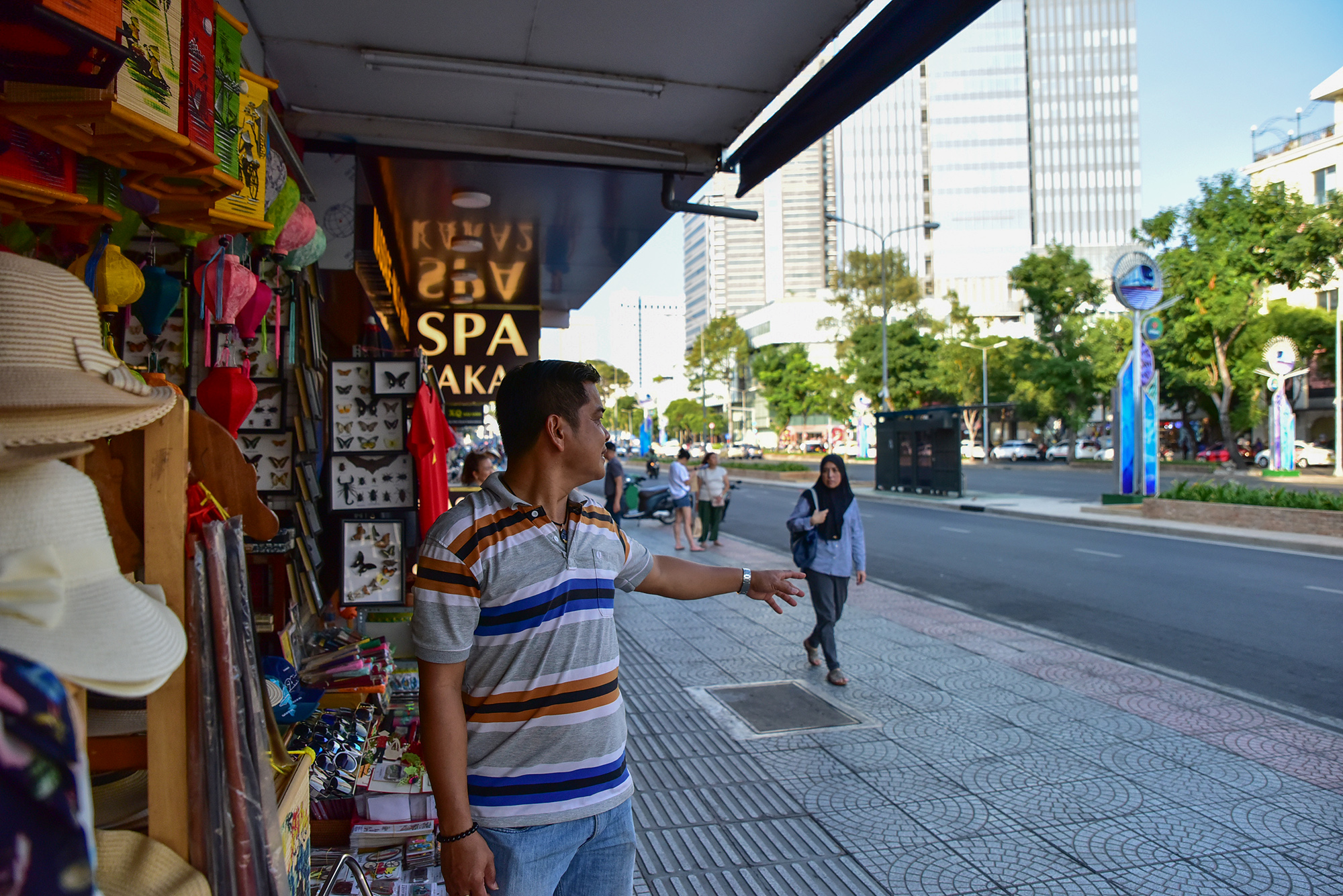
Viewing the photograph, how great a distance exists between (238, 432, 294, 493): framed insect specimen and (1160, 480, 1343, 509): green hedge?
16.9 meters

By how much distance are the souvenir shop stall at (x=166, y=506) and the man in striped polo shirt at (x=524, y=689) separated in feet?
1.26

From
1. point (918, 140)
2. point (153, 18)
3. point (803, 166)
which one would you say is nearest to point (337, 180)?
point (153, 18)

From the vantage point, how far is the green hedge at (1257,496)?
15578 millimetres

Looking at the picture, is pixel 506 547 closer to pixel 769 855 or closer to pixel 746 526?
pixel 769 855

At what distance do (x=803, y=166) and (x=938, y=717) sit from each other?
146 m

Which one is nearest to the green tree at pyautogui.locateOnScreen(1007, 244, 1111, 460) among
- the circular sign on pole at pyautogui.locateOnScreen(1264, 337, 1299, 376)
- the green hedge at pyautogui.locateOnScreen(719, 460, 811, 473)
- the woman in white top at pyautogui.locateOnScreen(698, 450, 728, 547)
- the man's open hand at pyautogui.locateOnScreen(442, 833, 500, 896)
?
the green hedge at pyautogui.locateOnScreen(719, 460, 811, 473)

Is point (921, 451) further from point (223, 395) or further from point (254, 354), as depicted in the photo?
point (223, 395)

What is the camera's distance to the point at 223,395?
11.7 ft

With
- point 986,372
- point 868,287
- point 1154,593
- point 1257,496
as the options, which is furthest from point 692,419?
point 1154,593

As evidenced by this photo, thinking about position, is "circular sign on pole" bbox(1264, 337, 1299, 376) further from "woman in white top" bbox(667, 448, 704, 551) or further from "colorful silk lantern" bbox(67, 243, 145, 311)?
"colorful silk lantern" bbox(67, 243, 145, 311)

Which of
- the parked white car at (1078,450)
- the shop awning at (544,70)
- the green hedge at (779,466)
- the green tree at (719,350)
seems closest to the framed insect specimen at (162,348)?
the shop awning at (544,70)

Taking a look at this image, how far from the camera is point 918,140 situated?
372 ft

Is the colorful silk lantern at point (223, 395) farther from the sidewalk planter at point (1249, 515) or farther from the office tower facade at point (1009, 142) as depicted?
the office tower facade at point (1009, 142)

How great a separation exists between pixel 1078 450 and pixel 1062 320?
1494 centimetres
